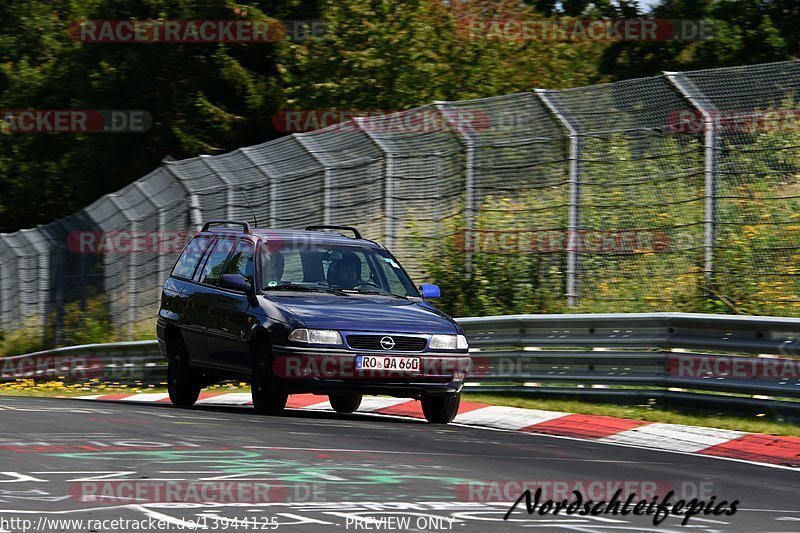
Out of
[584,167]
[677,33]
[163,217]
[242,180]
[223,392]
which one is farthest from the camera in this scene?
[677,33]

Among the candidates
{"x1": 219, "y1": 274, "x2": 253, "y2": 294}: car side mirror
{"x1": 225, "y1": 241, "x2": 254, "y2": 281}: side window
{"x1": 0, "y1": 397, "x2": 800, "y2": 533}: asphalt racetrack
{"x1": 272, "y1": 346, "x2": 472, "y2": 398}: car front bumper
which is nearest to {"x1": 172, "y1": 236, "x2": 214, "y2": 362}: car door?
{"x1": 225, "y1": 241, "x2": 254, "y2": 281}: side window

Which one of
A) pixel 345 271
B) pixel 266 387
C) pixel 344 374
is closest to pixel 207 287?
pixel 345 271

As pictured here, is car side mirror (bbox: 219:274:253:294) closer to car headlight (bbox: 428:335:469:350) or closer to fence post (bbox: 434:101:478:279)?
car headlight (bbox: 428:335:469:350)

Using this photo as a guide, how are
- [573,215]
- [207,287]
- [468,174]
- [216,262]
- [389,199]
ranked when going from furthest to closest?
[389,199]
[468,174]
[573,215]
[216,262]
[207,287]

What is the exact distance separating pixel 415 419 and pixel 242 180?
898 centimetres

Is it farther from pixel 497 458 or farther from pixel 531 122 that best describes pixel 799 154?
pixel 497 458

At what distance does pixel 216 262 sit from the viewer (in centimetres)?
1451

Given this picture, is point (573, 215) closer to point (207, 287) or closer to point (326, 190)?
point (207, 287)

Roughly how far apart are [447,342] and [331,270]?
5.03ft

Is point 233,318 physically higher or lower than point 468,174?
lower

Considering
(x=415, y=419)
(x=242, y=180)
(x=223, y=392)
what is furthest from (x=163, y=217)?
(x=415, y=419)

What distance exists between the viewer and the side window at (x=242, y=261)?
13.5 m

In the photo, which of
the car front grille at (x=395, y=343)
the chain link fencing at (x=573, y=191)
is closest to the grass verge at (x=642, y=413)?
the chain link fencing at (x=573, y=191)

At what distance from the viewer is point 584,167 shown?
653 inches
